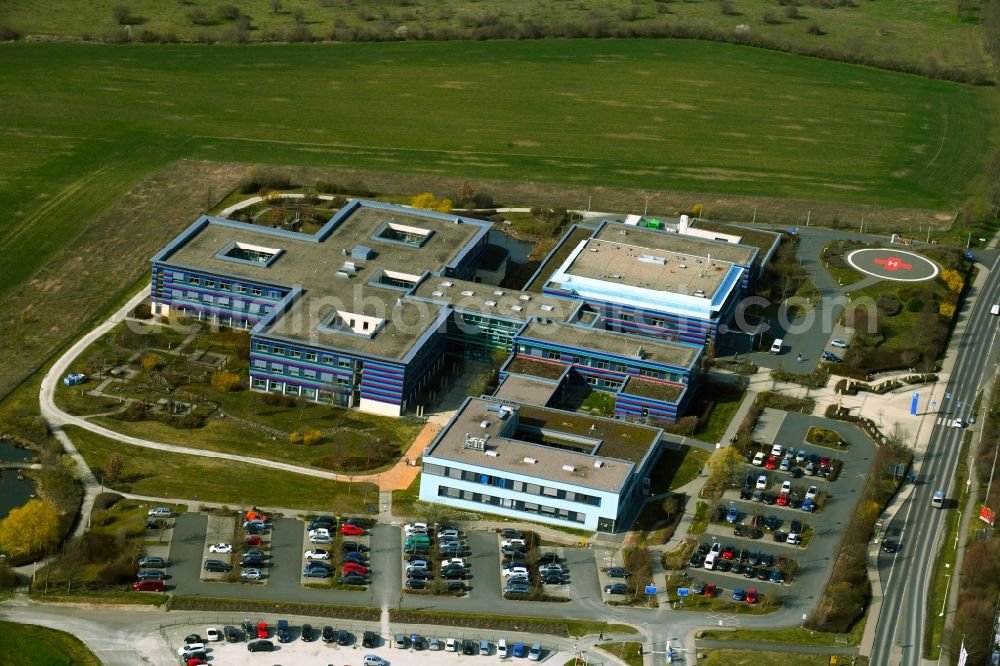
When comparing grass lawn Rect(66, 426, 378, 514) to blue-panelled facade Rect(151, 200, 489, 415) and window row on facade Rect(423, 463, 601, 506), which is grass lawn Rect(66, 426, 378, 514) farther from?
blue-panelled facade Rect(151, 200, 489, 415)

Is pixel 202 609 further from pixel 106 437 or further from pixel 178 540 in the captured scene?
pixel 106 437

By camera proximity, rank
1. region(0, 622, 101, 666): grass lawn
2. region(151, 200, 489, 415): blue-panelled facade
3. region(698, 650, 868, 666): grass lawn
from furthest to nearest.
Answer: region(151, 200, 489, 415): blue-panelled facade, region(698, 650, 868, 666): grass lawn, region(0, 622, 101, 666): grass lawn

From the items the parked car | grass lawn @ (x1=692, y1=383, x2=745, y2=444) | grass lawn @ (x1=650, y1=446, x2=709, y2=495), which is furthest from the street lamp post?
the parked car

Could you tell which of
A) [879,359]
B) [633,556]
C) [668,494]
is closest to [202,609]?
[633,556]

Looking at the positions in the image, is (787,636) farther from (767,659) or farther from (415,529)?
(415,529)

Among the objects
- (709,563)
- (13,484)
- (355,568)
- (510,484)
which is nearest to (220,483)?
(13,484)

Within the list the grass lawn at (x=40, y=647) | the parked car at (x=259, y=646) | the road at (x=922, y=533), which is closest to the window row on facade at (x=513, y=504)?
the parked car at (x=259, y=646)
